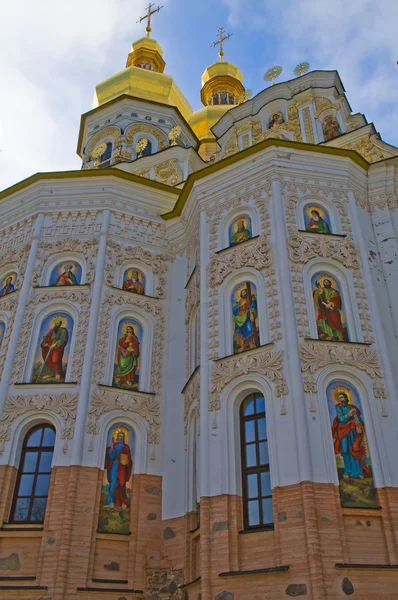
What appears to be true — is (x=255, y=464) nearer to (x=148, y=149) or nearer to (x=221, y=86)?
(x=148, y=149)

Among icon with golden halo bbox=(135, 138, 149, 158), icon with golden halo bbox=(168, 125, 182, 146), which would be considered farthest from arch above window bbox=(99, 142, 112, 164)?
icon with golden halo bbox=(168, 125, 182, 146)

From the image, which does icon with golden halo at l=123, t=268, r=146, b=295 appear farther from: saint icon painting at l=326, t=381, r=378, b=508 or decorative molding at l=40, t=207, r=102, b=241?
saint icon painting at l=326, t=381, r=378, b=508

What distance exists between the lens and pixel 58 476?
461 inches

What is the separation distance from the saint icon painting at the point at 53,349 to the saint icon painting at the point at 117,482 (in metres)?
1.84

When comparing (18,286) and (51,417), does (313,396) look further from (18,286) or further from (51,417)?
(18,286)

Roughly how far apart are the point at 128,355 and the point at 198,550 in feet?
15.5

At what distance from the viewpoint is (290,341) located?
451 inches

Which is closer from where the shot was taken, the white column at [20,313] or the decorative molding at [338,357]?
the decorative molding at [338,357]

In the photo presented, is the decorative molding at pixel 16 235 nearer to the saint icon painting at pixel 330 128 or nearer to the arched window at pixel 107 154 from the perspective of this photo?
the arched window at pixel 107 154

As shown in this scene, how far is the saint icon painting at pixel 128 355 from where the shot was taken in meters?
13.4

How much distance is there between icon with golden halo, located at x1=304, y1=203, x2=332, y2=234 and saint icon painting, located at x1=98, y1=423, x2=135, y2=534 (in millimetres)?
6167

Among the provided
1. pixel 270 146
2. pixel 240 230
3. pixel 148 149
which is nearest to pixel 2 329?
pixel 240 230

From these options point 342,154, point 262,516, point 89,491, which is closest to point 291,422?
point 262,516

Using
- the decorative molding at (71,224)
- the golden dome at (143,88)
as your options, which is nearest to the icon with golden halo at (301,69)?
the golden dome at (143,88)
